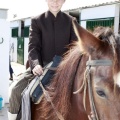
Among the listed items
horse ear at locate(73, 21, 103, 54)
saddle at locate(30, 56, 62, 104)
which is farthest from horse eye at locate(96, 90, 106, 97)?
saddle at locate(30, 56, 62, 104)

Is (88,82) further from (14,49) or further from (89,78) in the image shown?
(14,49)

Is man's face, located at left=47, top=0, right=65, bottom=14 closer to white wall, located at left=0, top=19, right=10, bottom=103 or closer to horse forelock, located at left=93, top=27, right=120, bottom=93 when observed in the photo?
horse forelock, located at left=93, top=27, right=120, bottom=93

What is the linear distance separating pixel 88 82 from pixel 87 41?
0.27 meters

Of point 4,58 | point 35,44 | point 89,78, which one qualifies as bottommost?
point 4,58

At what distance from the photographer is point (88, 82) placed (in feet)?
6.42

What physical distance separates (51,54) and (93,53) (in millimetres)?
1037

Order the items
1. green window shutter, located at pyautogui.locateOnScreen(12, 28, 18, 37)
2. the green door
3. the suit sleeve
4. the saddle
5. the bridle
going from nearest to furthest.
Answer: the bridle → the saddle → the suit sleeve → the green door → green window shutter, located at pyautogui.locateOnScreen(12, 28, 18, 37)

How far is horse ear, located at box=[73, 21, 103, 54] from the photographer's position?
184 cm

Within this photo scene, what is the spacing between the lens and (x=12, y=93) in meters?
3.06

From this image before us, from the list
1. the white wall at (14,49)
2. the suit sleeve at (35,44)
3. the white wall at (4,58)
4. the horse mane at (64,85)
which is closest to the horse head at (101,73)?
the horse mane at (64,85)

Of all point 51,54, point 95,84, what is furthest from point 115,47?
point 51,54

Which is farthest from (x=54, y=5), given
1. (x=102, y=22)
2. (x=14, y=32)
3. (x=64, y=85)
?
(x=14, y=32)

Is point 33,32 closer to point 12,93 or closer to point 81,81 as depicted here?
point 12,93

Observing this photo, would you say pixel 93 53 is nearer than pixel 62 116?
Yes
